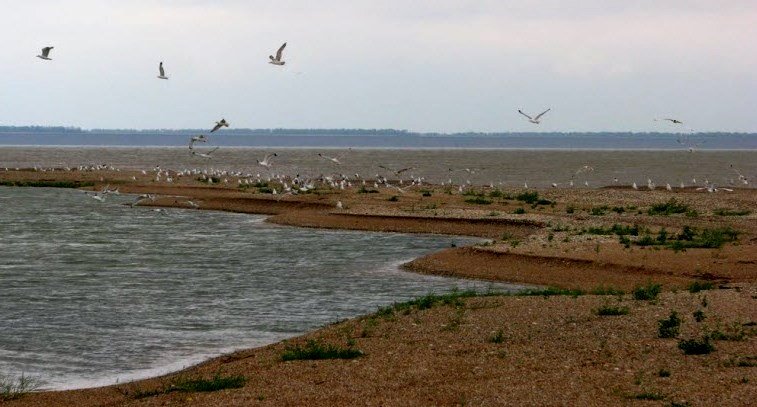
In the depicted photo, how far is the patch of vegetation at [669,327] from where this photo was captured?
57.6 feet

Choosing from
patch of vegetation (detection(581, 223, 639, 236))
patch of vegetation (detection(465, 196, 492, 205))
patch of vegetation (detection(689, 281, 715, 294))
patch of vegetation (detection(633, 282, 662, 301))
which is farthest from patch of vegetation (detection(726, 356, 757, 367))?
patch of vegetation (detection(465, 196, 492, 205))

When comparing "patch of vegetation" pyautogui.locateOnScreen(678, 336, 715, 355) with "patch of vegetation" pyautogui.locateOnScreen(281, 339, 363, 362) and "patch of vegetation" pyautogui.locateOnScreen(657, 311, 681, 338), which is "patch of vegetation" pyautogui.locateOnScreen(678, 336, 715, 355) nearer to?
"patch of vegetation" pyautogui.locateOnScreen(657, 311, 681, 338)

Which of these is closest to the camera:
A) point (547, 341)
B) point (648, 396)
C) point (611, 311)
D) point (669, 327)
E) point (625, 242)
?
point (648, 396)

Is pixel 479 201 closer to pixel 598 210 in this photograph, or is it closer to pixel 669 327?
pixel 598 210

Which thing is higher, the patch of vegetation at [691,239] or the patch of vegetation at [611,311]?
the patch of vegetation at [611,311]

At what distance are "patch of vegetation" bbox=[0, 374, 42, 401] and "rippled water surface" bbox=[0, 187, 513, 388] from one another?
35 cm

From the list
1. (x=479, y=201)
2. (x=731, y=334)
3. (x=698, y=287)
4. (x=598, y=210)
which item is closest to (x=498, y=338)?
(x=731, y=334)

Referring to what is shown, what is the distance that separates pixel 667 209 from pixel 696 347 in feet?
97.9

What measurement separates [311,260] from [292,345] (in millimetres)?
14936

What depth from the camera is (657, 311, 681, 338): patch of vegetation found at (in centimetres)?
1756

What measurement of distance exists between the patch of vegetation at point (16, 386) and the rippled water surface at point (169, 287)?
14.0 inches

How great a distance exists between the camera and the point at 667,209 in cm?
4503

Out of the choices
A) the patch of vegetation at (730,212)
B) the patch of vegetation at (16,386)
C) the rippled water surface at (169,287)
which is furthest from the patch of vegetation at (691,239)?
the patch of vegetation at (16,386)

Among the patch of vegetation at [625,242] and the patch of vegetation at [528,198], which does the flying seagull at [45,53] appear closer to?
the patch of vegetation at [625,242]
